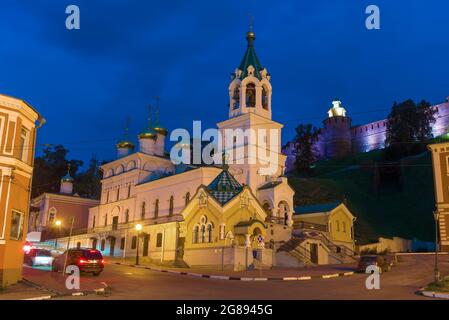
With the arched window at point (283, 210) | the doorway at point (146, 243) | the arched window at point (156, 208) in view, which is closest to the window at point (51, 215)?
the arched window at point (156, 208)

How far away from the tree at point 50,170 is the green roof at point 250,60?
40433 millimetres

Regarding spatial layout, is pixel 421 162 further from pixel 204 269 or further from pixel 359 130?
pixel 204 269

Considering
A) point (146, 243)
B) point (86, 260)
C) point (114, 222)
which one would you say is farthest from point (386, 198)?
point (86, 260)

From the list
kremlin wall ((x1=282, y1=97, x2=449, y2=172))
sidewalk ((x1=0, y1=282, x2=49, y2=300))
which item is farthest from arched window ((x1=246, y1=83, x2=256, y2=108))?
kremlin wall ((x1=282, y1=97, x2=449, y2=172))

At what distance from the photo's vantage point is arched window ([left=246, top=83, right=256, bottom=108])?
137 feet

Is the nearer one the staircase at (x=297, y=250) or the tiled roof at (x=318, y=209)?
the staircase at (x=297, y=250)

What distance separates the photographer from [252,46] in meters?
44.5

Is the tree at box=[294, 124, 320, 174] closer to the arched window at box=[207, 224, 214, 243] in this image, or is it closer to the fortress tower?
the fortress tower

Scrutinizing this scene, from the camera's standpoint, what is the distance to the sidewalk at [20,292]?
1403cm

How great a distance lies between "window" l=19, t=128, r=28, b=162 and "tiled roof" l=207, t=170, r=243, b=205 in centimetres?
1398

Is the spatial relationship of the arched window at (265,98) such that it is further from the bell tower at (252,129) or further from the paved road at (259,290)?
the paved road at (259,290)

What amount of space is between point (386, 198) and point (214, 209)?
48.1 meters

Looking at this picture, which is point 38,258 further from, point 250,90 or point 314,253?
point 250,90
